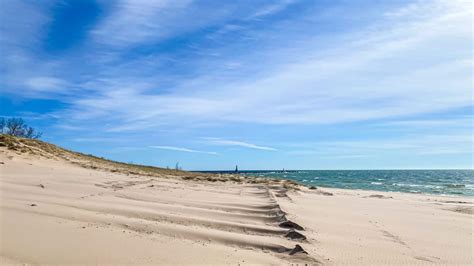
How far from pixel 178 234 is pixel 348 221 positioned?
3165 mm

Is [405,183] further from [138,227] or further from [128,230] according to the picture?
[128,230]

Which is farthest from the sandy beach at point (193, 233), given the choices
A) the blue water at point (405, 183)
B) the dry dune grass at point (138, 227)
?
the blue water at point (405, 183)

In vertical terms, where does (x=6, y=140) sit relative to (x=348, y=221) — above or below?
above

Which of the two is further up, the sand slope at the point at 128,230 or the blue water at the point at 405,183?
the sand slope at the point at 128,230

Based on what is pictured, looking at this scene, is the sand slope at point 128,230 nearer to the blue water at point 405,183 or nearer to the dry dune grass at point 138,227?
the dry dune grass at point 138,227

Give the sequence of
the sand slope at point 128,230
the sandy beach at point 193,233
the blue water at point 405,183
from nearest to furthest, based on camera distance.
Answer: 1. the sand slope at point 128,230
2. the sandy beach at point 193,233
3. the blue water at point 405,183

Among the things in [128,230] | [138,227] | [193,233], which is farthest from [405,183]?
[128,230]

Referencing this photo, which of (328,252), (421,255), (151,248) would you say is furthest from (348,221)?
(151,248)

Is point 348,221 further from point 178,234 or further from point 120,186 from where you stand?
point 120,186

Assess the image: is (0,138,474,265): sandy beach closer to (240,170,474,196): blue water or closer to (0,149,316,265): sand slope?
(0,149,316,265): sand slope

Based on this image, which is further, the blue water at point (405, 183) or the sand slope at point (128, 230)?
the blue water at point (405, 183)

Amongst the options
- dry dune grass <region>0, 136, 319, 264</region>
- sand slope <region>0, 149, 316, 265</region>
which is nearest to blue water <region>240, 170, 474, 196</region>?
dry dune grass <region>0, 136, 319, 264</region>

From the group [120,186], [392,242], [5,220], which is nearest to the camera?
[5,220]

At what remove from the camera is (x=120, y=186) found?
836 centimetres
